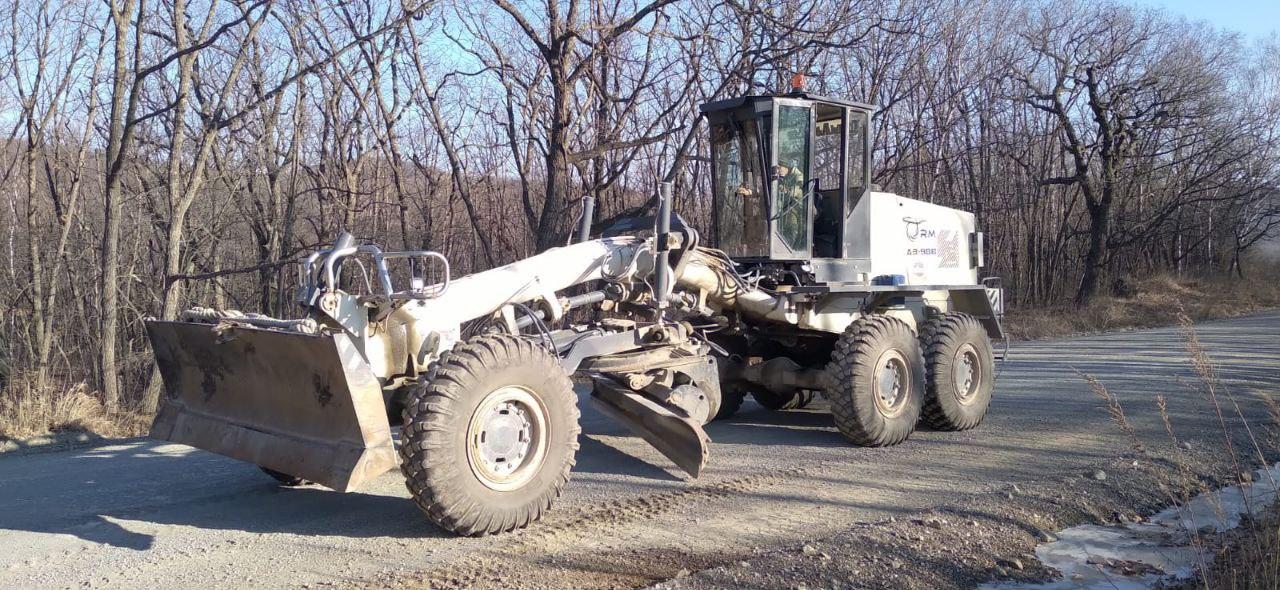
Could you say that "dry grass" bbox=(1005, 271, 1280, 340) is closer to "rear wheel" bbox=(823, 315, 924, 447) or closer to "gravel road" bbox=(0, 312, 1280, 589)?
"rear wheel" bbox=(823, 315, 924, 447)

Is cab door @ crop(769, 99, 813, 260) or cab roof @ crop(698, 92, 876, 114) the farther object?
cab door @ crop(769, 99, 813, 260)

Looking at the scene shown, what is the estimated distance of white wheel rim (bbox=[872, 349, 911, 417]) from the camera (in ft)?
25.1

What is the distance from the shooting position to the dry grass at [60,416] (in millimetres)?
8625

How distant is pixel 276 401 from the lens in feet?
17.9

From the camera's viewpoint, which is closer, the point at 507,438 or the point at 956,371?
the point at 507,438

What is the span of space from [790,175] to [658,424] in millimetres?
2721

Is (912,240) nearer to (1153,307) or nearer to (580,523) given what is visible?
(580,523)

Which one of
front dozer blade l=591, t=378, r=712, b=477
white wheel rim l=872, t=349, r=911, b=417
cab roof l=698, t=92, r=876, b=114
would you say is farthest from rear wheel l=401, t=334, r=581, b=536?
cab roof l=698, t=92, r=876, b=114

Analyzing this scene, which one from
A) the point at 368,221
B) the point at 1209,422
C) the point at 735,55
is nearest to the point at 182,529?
the point at 1209,422

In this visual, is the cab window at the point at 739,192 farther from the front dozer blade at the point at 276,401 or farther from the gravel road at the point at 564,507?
the front dozer blade at the point at 276,401

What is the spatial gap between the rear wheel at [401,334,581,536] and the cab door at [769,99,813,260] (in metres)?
3.17

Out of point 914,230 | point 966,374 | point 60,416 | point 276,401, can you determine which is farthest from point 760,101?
point 60,416

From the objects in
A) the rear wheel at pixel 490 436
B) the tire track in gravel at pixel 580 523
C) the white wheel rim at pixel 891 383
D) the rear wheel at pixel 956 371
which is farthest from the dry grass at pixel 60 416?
the rear wheel at pixel 956 371

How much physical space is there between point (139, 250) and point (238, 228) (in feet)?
8.56
